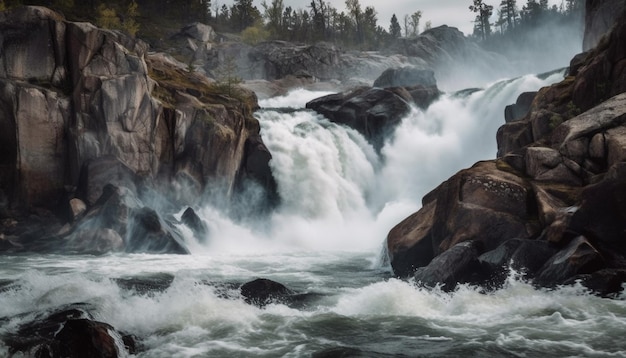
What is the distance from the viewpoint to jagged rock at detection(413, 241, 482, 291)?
725 inches

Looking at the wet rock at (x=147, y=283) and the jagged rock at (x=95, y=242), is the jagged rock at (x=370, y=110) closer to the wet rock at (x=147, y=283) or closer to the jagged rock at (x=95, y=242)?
the jagged rock at (x=95, y=242)

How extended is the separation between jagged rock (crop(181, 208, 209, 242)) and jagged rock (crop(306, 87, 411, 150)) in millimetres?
20731

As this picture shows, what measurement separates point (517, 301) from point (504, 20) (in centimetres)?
13695

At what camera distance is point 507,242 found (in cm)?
1883

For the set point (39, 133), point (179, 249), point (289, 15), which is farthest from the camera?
point (289, 15)

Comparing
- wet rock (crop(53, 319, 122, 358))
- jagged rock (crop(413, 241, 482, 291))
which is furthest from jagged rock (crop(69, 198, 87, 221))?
wet rock (crop(53, 319, 122, 358))

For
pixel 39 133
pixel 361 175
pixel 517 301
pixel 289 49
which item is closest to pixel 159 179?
pixel 39 133

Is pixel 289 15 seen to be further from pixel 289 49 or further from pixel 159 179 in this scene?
pixel 159 179

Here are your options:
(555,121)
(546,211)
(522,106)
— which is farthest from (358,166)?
(546,211)

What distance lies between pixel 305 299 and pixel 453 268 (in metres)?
5.21

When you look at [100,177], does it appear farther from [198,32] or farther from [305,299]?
[198,32]

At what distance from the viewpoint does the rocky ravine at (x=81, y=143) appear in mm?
30062

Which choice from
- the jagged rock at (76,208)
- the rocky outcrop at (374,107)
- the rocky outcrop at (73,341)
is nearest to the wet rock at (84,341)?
the rocky outcrop at (73,341)

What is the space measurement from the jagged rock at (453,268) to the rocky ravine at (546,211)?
35 mm
